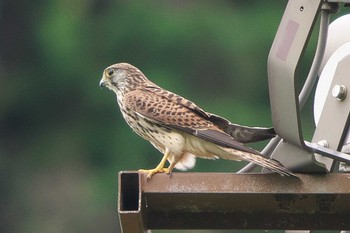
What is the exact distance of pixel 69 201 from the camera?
1308 cm

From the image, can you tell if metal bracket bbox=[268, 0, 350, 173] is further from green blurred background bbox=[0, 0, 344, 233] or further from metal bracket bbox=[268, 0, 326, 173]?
green blurred background bbox=[0, 0, 344, 233]

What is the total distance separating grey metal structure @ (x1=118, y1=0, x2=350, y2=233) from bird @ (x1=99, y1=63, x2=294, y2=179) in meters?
0.29

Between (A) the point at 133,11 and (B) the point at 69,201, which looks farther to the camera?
(A) the point at 133,11

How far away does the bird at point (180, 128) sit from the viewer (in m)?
5.11

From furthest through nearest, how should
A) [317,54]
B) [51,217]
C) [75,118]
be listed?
[75,118] → [51,217] → [317,54]

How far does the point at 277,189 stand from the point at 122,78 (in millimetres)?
1882

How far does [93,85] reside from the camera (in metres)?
13.3

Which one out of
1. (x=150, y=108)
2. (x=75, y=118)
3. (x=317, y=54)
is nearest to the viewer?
(x=317, y=54)

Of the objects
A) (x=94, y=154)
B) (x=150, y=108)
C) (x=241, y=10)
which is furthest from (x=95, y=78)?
(x=150, y=108)

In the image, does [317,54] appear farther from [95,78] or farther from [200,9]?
[200,9]

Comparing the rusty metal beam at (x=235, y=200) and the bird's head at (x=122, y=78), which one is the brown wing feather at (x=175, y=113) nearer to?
the bird's head at (x=122, y=78)

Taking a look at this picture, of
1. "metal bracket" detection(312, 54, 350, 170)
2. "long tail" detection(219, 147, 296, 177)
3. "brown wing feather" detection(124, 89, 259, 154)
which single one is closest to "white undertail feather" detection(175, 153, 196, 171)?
"brown wing feather" detection(124, 89, 259, 154)

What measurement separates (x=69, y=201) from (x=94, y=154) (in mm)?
520

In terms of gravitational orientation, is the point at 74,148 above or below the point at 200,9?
below
